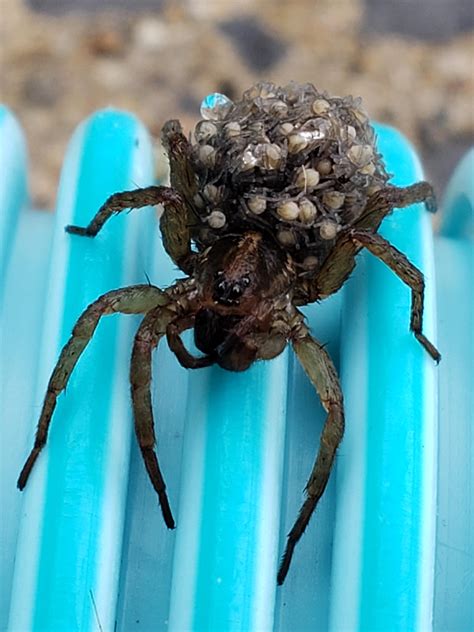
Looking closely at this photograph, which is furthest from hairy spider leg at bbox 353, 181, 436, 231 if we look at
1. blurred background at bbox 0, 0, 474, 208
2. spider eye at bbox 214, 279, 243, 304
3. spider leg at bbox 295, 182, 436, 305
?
blurred background at bbox 0, 0, 474, 208

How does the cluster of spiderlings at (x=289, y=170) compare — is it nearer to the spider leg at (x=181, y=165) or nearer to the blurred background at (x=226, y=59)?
the spider leg at (x=181, y=165)

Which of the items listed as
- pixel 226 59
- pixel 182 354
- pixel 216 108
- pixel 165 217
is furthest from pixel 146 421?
pixel 226 59

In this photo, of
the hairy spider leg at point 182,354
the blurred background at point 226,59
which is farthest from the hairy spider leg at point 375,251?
the blurred background at point 226,59

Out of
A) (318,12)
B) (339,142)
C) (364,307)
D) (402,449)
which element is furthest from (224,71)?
(402,449)

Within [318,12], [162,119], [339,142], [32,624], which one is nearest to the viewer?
[32,624]

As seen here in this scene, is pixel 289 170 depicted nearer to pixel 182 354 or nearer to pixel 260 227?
pixel 260 227

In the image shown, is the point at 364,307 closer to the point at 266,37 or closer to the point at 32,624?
the point at 32,624

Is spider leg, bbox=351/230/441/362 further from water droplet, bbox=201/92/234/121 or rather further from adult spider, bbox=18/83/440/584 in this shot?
water droplet, bbox=201/92/234/121
